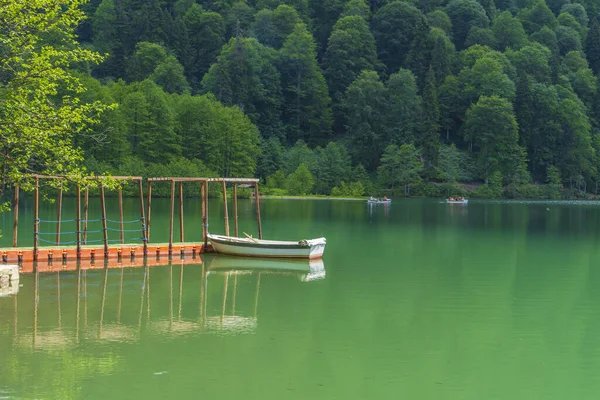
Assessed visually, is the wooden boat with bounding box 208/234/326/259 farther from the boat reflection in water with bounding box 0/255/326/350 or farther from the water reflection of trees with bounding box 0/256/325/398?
the water reflection of trees with bounding box 0/256/325/398

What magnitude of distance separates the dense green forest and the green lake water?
64.0 m

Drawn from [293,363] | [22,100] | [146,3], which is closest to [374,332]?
[293,363]

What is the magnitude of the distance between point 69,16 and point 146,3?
134 m

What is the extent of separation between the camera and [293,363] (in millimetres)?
19094

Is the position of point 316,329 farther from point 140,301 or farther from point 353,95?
point 353,95

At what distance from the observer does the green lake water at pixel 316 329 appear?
57.5 feet

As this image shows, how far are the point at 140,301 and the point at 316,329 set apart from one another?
6.81m

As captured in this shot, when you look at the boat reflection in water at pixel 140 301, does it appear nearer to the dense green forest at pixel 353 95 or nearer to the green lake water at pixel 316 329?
the green lake water at pixel 316 329

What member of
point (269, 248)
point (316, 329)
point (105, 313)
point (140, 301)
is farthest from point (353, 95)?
point (316, 329)

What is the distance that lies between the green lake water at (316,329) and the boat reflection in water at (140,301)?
0.08 m

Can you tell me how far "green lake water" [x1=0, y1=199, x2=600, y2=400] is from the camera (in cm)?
1752

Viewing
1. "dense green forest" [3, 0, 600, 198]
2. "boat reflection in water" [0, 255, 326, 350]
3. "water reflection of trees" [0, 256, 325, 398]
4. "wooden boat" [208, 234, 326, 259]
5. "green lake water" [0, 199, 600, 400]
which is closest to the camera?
"green lake water" [0, 199, 600, 400]

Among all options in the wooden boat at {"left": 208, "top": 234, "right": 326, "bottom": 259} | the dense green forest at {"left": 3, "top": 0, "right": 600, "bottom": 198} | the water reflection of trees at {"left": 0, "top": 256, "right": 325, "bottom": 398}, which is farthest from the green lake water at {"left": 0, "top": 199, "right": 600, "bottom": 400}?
the dense green forest at {"left": 3, "top": 0, "right": 600, "bottom": 198}

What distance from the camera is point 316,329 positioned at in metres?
A: 22.8
